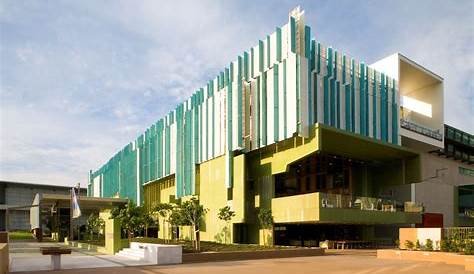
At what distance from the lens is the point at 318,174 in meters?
48.5

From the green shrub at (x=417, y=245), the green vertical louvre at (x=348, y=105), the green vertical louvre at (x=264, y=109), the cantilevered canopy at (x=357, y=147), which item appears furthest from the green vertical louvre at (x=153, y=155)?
the green shrub at (x=417, y=245)

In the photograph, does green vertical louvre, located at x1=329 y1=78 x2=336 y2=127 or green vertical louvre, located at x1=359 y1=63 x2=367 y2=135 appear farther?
green vertical louvre, located at x1=359 y1=63 x2=367 y2=135

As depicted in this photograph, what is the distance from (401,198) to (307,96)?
19606 millimetres

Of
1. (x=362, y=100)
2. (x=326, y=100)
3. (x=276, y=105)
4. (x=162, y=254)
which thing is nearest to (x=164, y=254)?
(x=162, y=254)

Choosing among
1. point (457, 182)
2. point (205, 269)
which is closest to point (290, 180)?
point (457, 182)

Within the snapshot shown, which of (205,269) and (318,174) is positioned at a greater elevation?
(318,174)

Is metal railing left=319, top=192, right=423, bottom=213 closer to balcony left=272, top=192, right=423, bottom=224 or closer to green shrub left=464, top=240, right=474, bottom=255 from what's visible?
balcony left=272, top=192, right=423, bottom=224

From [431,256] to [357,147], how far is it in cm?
1784

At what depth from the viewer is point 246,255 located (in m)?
26.8

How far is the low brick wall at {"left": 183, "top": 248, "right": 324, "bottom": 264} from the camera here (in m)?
24.8

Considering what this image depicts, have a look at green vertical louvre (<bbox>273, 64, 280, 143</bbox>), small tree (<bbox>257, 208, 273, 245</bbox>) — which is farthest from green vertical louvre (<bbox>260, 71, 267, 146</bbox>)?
small tree (<bbox>257, 208, 273, 245</bbox>)

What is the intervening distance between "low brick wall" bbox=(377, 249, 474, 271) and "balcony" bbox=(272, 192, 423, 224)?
7.50 m

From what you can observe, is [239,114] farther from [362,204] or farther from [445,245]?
[445,245]

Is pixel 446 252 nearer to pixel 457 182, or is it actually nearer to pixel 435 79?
pixel 435 79
